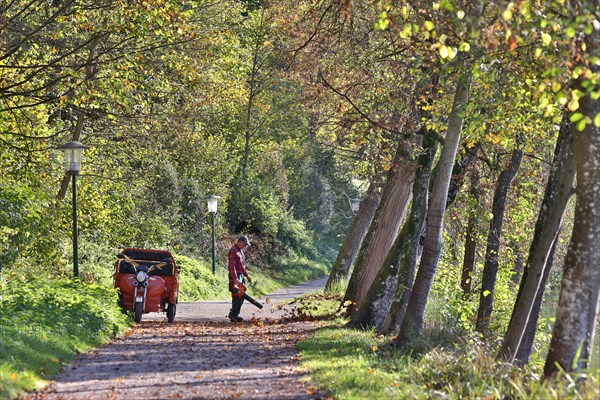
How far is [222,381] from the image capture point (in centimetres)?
1127

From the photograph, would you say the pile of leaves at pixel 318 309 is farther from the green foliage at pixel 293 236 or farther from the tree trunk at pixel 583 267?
the green foliage at pixel 293 236

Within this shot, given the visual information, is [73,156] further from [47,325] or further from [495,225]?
[495,225]

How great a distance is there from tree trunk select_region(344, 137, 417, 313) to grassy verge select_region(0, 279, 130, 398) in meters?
5.43

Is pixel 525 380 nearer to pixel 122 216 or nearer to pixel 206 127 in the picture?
pixel 122 216

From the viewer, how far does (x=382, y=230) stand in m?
21.3

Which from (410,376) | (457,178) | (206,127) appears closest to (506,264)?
(457,178)

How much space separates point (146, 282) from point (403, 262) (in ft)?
20.8

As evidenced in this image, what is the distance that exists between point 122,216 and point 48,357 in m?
18.8

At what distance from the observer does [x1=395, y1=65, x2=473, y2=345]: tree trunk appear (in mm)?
13781

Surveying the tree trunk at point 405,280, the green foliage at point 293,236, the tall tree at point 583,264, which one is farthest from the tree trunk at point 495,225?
the green foliage at point 293,236

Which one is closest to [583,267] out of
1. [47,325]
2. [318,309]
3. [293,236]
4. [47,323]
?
[47,325]

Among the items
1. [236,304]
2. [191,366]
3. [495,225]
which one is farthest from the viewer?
[236,304]

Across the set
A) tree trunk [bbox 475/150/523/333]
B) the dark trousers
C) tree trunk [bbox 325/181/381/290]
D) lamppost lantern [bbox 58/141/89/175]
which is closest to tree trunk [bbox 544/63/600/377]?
tree trunk [bbox 475/150/523/333]

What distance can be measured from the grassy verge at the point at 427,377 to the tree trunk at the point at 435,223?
518 millimetres
